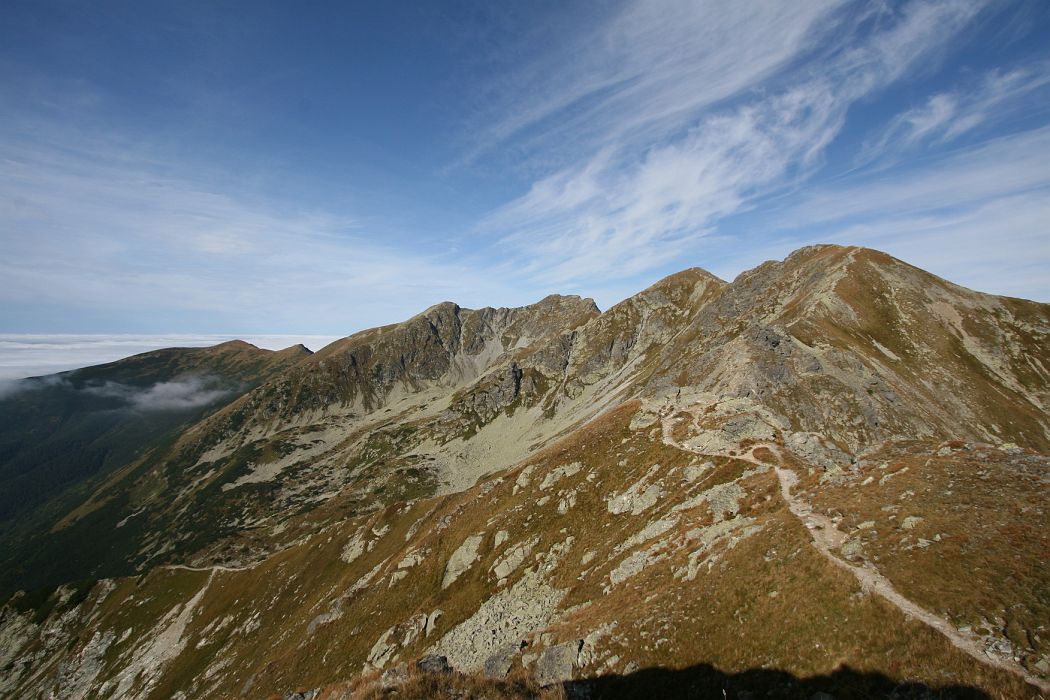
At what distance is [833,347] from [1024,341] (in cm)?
7555

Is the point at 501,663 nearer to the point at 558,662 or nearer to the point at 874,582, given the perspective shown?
the point at 558,662

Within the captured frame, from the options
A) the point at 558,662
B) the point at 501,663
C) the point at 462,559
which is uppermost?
the point at 558,662

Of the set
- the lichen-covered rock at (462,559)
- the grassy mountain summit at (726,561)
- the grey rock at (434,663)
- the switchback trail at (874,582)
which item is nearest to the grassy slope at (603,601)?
the grassy mountain summit at (726,561)

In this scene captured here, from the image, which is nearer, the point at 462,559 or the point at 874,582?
the point at 874,582

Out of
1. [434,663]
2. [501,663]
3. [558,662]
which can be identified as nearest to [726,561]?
[558,662]

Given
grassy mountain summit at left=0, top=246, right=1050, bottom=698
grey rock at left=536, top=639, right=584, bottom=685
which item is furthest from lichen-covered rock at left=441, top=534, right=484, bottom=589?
grey rock at left=536, top=639, right=584, bottom=685

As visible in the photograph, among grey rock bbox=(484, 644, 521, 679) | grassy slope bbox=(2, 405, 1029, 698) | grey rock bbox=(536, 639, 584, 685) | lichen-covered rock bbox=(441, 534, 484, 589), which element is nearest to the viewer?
grassy slope bbox=(2, 405, 1029, 698)

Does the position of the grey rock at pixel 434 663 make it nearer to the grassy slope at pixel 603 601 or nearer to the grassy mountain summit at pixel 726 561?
the grassy mountain summit at pixel 726 561

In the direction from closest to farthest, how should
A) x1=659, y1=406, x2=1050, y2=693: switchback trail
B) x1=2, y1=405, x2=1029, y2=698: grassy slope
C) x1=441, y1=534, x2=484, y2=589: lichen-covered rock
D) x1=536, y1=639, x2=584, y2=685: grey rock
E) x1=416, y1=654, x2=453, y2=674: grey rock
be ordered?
x1=659, y1=406, x2=1050, y2=693: switchback trail < x1=2, y1=405, x2=1029, y2=698: grassy slope < x1=416, y1=654, x2=453, y2=674: grey rock < x1=536, y1=639, x2=584, y2=685: grey rock < x1=441, y1=534, x2=484, y2=589: lichen-covered rock

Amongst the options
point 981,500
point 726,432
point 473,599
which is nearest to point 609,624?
point 981,500

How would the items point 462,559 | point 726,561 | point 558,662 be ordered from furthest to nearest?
point 462,559
point 726,561
point 558,662

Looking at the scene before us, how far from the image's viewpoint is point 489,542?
60.1 meters

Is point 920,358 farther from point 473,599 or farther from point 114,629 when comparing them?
point 114,629

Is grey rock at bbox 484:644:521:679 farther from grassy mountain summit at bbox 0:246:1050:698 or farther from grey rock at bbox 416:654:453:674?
grey rock at bbox 416:654:453:674
